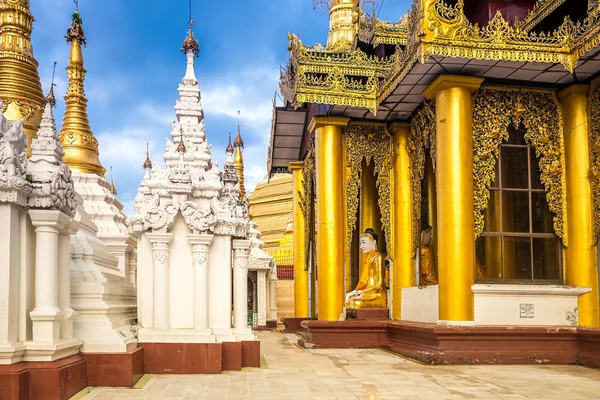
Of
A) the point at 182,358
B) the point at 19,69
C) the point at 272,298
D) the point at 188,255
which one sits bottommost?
the point at 272,298

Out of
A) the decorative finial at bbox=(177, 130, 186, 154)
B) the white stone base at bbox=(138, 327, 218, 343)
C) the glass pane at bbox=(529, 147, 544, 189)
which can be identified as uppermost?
the decorative finial at bbox=(177, 130, 186, 154)

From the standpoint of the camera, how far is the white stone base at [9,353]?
6168mm

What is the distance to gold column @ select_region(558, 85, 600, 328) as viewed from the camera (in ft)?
35.8

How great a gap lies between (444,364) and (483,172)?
303 cm

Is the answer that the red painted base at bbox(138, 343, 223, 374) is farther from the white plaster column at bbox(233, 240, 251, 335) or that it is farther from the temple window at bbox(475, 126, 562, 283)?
the temple window at bbox(475, 126, 562, 283)

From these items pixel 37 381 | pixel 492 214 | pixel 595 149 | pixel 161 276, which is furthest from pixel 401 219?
pixel 37 381

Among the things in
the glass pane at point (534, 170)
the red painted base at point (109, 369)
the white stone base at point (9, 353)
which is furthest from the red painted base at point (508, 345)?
the white stone base at point (9, 353)

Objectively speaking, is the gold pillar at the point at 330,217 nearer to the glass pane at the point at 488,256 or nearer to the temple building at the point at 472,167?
the temple building at the point at 472,167

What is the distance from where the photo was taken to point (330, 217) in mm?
13727

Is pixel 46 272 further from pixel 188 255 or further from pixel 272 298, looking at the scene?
pixel 272 298

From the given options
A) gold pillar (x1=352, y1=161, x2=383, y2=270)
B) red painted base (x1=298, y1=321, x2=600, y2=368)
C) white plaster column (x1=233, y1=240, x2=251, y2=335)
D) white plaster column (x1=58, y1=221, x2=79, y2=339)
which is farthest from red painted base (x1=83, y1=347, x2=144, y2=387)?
gold pillar (x1=352, y1=161, x2=383, y2=270)

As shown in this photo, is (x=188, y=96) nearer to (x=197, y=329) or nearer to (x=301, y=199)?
(x=197, y=329)

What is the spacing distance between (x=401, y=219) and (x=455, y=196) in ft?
11.4

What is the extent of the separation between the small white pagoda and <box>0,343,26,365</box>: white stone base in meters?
2.38
